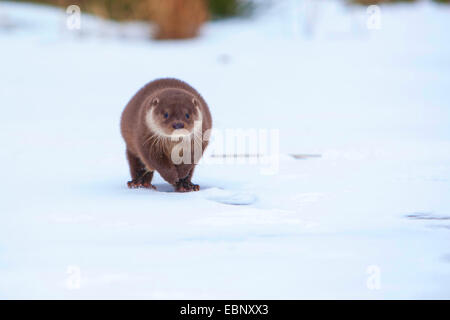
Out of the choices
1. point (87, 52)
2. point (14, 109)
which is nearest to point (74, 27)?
point (87, 52)

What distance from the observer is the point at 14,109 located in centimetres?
862

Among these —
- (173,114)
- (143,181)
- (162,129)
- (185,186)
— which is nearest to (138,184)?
(143,181)

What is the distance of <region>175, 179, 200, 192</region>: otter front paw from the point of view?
14.2 ft

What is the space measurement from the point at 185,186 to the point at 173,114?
0.54 metres

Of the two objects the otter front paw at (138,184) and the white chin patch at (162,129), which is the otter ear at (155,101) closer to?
the white chin patch at (162,129)

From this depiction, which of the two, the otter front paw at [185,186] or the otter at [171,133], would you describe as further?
the otter front paw at [185,186]

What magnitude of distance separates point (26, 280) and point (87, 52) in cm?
959

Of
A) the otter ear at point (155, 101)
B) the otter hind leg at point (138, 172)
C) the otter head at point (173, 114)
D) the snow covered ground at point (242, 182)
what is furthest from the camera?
the otter hind leg at point (138, 172)

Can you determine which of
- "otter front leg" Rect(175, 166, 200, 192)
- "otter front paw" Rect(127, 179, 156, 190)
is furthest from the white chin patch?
"otter front paw" Rect(127, 179, 156, 190)

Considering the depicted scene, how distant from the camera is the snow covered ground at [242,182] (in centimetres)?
272

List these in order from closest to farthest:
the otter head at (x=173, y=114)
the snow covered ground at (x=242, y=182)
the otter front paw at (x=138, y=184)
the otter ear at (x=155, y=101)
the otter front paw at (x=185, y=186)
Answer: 1. the snow covered ground at (x=242, y=182)
2. the otter head at (x=173, y=114)
3. the otter ear at (x=155, y=101)
4. the otter front paw at (x=185, y=186)
5. the otter front paw at (x=138, y=184)

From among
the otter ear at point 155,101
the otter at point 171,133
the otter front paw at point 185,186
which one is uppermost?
the otter ear at point 155,101

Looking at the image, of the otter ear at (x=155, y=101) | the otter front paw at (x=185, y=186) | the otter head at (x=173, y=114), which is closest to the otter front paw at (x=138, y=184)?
the otter front paw at (x=185, y=186)
